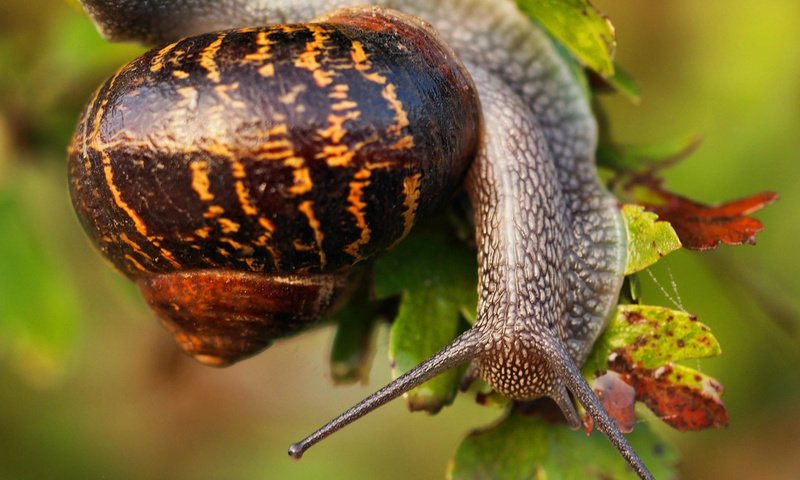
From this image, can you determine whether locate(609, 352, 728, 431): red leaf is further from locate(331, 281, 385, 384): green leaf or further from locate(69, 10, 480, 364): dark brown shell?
locate(331, 281, 385, 384): green leaf

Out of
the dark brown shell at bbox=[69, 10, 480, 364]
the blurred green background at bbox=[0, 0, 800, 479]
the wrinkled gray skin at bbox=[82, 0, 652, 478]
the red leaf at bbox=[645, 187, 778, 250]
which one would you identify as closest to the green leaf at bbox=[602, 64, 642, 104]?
the wrinkled gray skin at bbox=[82, 0, 652, 478]

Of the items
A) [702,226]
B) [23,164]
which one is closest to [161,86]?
[702,226]

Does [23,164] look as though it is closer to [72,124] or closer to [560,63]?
[72,124]

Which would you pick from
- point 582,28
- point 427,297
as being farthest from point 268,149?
point 582,28

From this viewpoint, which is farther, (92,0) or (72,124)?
(72,124)

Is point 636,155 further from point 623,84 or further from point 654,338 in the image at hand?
point 654,338

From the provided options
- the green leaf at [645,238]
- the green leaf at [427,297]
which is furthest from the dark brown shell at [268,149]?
the green leaf at [645,238]
